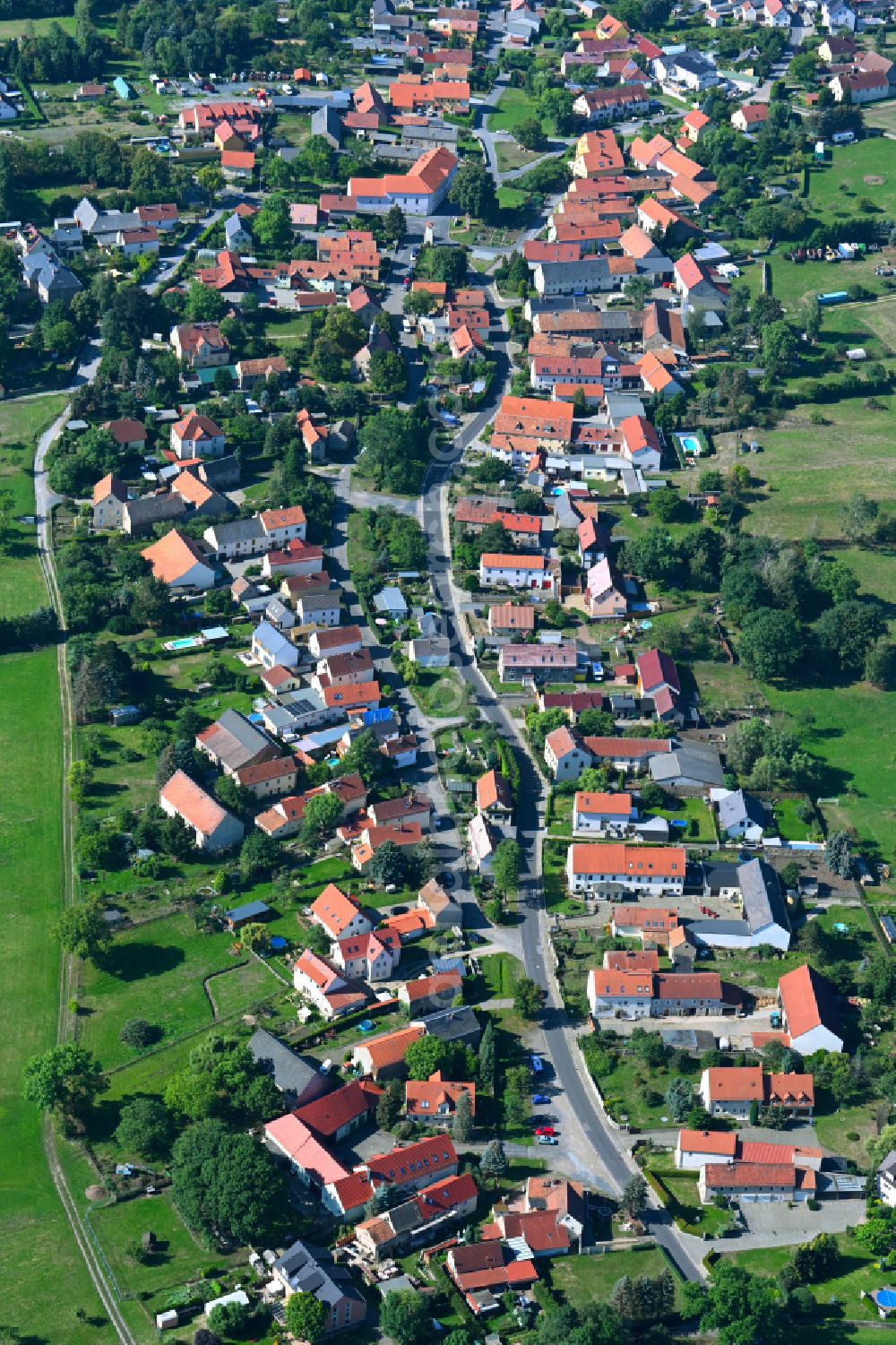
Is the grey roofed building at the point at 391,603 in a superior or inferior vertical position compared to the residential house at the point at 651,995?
superior

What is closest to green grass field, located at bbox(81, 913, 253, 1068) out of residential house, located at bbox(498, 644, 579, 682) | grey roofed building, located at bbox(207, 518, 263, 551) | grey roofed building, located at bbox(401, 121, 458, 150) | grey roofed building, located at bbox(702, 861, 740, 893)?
grey roofed building, located at bbox(702, 861, 740, 893)

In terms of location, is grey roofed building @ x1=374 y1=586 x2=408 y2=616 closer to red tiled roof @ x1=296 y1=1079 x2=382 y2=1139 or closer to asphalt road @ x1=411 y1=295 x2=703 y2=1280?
asphalt road @ x1=411 y1=295 x2=703 y2=1280

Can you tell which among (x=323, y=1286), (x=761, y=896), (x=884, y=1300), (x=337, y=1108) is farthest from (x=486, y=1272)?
(x=761, y=896)

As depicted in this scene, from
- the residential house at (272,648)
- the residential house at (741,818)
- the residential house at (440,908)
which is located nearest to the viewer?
the residential house at (440,908)

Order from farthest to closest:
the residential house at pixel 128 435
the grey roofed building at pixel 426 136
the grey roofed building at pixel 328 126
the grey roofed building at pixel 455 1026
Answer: the grey roofed building at pixel 426 136
the grey roofed building at pixel 328 126
the residential house at pixel 128 435
the grey roofed building at pixel 455 1026

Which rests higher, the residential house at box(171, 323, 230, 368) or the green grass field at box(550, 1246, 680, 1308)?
the residential house at box(171, 323, 230, 368)

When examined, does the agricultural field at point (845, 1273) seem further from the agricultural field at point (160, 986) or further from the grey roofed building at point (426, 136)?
the grey roofed building at point (426, 136)

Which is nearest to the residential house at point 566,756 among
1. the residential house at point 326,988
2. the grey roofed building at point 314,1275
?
the residential house at point 326,988

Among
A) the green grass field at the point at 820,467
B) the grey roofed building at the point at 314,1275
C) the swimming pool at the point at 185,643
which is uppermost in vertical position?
the green grass field at the point at 820,467
